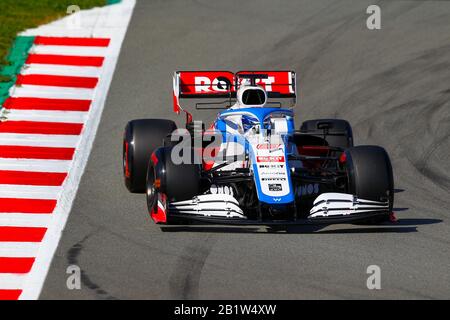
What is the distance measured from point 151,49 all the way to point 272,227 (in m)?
8.76

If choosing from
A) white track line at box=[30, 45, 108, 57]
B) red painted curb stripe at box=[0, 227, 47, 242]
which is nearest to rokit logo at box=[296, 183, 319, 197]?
red painted curb stripe at box=[0, 227, 47, 242]

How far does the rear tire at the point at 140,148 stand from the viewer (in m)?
14.4

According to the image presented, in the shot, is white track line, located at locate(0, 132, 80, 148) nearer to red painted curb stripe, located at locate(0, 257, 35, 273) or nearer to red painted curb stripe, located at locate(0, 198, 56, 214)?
red painted curb stripe, located at locate(0, 198, 56, 214)

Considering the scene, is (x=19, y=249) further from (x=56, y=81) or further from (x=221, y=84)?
(x=56, y=81)

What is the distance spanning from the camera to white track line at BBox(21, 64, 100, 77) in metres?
19.5

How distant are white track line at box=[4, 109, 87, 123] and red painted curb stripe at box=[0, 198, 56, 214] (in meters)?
3.65

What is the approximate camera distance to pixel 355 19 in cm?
2172

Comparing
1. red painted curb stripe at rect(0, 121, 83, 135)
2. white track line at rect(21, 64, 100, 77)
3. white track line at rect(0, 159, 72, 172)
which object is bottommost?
white track line at rect(0, 159, 72, 172)

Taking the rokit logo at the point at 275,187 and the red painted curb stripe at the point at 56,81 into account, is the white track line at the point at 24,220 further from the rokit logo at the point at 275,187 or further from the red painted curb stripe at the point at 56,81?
the red painted curb stripe at the point at 56,81

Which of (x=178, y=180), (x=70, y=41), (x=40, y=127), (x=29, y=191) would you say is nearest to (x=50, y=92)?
(x=40, y=127)

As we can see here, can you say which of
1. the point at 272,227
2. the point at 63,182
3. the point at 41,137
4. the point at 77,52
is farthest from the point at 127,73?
the point at 272,227

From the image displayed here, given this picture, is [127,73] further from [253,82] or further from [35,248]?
[35,248]
